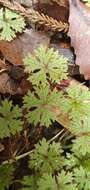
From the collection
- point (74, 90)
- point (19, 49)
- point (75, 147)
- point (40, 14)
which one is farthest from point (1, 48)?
point (75, 147)

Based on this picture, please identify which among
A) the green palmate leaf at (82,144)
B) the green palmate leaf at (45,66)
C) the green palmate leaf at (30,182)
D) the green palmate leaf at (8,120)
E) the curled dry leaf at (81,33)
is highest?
the curled dry leaf at (81,33)

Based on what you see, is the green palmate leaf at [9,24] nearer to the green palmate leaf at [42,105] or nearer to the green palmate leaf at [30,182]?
the green palmate leaf at [42,105]


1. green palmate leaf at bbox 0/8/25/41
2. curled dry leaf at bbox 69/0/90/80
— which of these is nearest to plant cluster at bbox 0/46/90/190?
curled dry leaf at bbox 69/0/90/80

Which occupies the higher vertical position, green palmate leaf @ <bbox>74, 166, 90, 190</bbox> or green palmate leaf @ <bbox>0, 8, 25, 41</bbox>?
green palmate leaf @ <bbox>0, 8, 25, 41</bbox>

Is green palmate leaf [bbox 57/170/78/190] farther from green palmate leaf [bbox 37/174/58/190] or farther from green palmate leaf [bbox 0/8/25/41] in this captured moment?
green palmate leaf [bbox 0/8/25/41]

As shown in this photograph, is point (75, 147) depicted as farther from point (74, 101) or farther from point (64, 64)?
point (64, 64)

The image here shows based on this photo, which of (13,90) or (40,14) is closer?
(13,90)

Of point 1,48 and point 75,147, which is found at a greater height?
point 1,48

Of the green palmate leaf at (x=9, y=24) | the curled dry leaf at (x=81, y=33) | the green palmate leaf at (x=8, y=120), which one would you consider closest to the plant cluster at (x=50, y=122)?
the green palmate leaf at (x=8, y=120)
